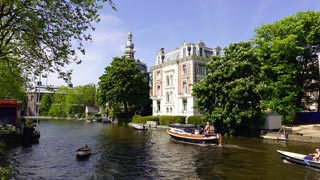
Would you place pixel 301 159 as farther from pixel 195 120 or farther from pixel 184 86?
pixel 184 86

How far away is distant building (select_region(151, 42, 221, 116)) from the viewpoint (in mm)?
64562

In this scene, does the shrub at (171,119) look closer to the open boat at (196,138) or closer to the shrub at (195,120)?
the shrub at (195,120)

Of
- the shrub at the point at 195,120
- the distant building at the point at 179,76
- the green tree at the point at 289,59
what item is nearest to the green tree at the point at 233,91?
the green tree at the point at 289,59

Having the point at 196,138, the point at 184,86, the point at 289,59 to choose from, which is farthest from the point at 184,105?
the point at 196,138

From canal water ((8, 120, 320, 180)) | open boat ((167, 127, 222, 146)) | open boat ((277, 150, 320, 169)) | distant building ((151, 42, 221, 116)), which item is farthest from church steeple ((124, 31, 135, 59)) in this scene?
open boat ((277, 150, 320, 169))

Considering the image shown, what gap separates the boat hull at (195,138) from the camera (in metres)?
32.9

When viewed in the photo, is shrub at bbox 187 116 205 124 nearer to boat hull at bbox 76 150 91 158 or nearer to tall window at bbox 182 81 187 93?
tall window at bbox 182 81 187 93

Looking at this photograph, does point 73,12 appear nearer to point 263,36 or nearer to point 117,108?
point 263,36

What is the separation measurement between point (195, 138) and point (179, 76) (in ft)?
113

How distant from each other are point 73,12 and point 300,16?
4501 cm

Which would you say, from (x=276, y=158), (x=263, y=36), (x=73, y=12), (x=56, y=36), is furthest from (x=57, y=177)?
(x=263, y=36)

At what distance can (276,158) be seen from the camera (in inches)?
1003

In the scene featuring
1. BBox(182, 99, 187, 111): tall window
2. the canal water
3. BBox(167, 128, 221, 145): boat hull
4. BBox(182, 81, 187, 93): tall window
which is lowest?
the canal water

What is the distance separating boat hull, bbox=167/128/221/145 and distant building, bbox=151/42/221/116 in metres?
24.0
